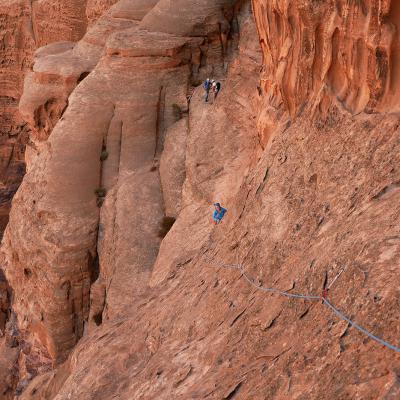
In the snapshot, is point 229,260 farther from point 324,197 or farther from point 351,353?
point 351,353

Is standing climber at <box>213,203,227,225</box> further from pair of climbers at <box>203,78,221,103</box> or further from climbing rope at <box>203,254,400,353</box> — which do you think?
pair of climbers at <box>203,78,221,103</box>

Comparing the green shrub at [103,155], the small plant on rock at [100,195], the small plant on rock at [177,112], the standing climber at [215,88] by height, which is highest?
the standing climber at [215,88]

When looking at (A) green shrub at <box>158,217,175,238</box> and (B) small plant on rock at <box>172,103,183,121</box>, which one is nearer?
(A) green shrub at <box>158,217,175,238</box>

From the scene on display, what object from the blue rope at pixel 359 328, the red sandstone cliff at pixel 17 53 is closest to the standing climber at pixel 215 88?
the blue rope at pixel 359 328

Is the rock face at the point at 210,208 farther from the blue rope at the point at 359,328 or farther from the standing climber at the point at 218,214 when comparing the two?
the standing climber at the point at 218,214

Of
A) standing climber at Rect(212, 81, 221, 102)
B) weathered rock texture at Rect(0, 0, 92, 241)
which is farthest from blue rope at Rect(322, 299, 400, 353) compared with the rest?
weathered rock texture at Rect(0, 0, 92, 241)

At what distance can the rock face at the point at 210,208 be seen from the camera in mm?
6828

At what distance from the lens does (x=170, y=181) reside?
18.2 metres

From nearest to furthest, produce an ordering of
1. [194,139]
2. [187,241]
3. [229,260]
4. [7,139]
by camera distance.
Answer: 1. [229,260]
2. [187,241]
3. [194,139]
4. [7,139]

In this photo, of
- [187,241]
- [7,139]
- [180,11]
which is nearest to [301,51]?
[187,241]

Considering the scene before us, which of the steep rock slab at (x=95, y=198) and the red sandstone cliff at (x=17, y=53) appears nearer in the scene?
the steep rock slab at (x=95, y=198)

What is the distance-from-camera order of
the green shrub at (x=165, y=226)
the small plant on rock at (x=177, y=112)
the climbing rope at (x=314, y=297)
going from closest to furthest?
the climbing rope at (x=314, y=297), the green shrub at (x=165, y=226), the small plant on rock at (x=177, y=112)

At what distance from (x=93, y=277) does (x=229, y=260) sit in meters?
8.82

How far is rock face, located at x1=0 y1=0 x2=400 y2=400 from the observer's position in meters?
6.83
